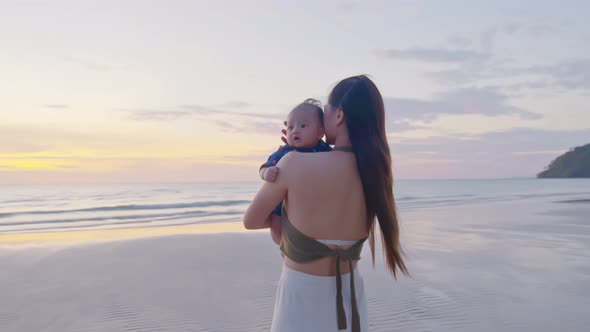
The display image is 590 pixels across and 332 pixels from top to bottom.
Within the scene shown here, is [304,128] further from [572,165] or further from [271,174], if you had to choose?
[572,165]

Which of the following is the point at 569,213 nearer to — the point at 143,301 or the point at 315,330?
the point at 143,301

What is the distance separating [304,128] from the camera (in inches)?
75.5

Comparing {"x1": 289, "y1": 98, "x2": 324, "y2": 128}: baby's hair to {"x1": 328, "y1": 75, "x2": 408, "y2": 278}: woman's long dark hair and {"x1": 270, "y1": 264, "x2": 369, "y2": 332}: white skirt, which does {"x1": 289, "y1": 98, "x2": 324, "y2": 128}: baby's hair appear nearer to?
{"x1": 328, "y1": 75, "x2": 408, "y2": 278}: woman's long dark hair

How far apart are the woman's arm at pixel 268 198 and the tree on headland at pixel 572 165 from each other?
97.6m

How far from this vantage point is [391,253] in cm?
206

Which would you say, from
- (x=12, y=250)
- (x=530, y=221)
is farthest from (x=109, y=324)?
(x=530, y=221)

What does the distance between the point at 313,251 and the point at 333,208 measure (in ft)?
0.56

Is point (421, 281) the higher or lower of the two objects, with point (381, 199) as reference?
lower

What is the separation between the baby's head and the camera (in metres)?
1.92

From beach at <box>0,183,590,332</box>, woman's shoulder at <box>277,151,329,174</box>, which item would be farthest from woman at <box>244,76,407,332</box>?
beach at <box>0,183,590,332</box>

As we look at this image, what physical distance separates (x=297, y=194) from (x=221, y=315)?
3583 mm

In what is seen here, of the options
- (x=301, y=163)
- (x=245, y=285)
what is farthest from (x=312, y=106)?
(x=245, y=285)

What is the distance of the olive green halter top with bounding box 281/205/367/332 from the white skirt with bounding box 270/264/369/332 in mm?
23

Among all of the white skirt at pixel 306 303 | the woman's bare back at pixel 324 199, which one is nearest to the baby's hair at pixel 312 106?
the woman's bare back at pixel 324 199
